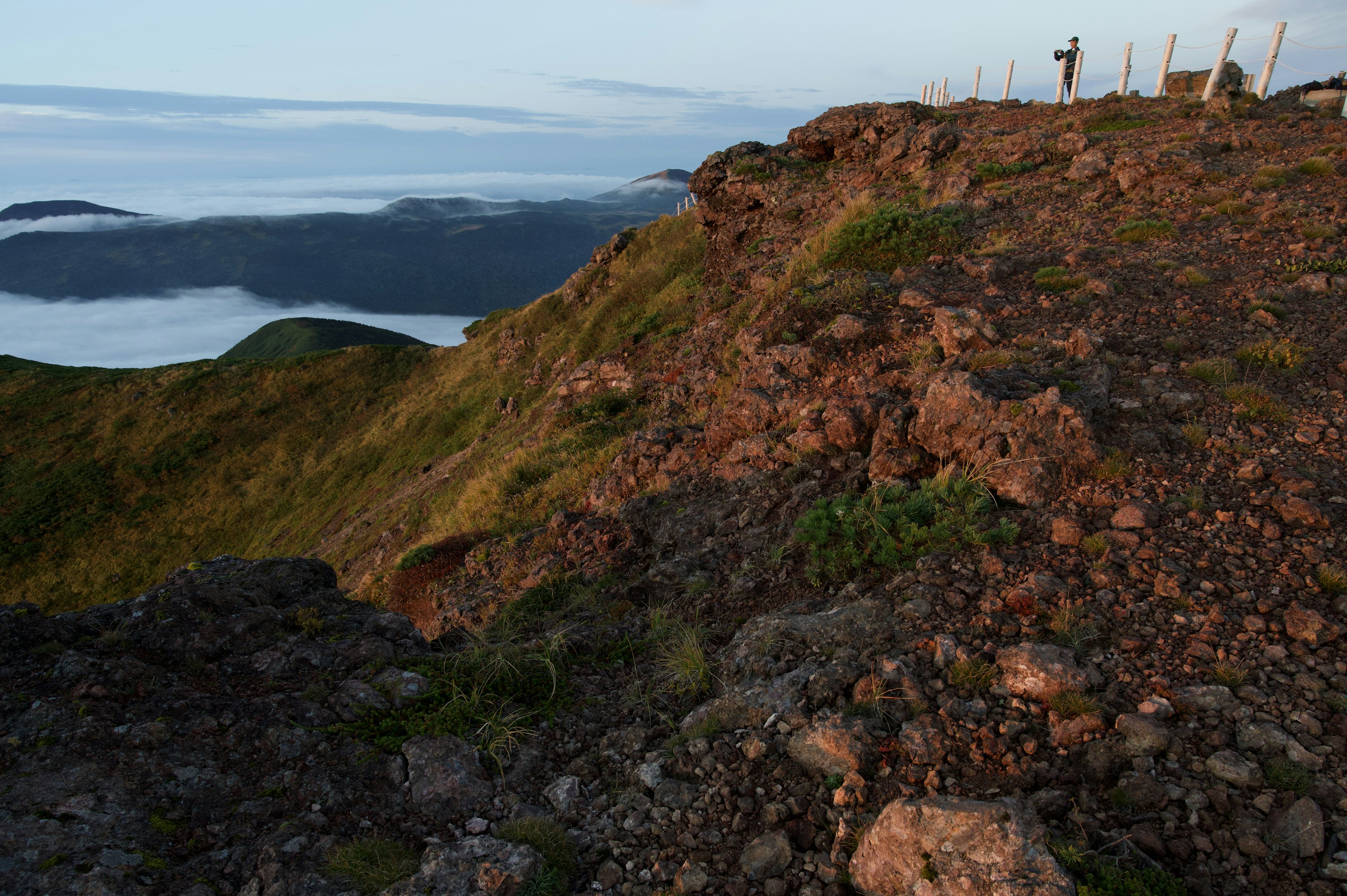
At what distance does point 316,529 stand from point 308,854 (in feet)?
95.9

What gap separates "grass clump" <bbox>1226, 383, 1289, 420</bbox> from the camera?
559 centimetres

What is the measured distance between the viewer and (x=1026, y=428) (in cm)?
571

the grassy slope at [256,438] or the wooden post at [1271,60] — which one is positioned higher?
the wooden post at [1271,60]

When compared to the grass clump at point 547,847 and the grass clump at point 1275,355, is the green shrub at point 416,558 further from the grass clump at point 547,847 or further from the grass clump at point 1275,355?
the grass clump at point 1275,355

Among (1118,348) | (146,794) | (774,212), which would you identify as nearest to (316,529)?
(774,212)

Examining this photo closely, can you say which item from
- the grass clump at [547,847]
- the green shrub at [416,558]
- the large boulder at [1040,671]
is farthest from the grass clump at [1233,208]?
the green shrub at [416,558]

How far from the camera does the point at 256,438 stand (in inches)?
1460

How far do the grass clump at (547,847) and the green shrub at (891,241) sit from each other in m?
9.33

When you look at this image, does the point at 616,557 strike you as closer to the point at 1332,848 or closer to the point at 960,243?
the point at 1332,848

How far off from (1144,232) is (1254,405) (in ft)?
17.6

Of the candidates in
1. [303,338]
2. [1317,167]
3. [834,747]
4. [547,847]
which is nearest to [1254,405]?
[834,747]

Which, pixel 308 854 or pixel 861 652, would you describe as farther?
pixel 861 652

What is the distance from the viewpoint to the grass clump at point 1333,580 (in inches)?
154

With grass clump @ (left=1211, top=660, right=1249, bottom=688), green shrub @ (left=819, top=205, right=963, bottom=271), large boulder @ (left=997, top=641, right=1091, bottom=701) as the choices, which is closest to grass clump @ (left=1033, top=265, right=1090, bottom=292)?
green shrub @ (left=819, top=205, right=963, bottom=271)
